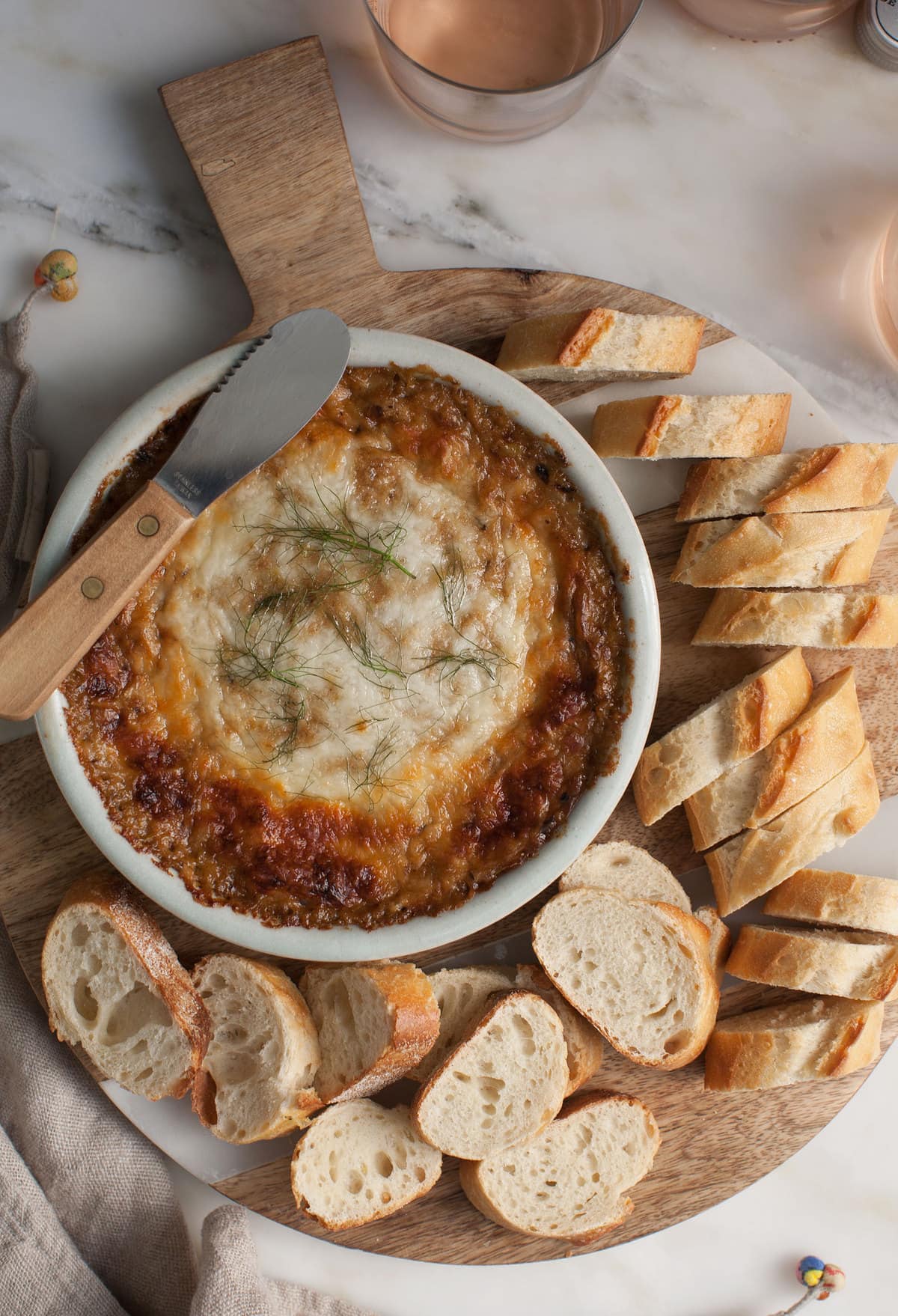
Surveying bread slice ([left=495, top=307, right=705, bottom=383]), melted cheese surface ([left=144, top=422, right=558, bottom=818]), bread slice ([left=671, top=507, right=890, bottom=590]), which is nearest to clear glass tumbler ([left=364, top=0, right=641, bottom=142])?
bread slice ([left=495, top=307, right=705, bottom=383])

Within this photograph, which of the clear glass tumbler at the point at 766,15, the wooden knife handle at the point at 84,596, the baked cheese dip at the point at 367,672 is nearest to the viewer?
the wooden knife handle at the point at 84,596

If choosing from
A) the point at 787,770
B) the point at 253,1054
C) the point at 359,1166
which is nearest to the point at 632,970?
the point at 787,770

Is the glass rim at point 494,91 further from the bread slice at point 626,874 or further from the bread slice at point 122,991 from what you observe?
the bread slice at point 122,991

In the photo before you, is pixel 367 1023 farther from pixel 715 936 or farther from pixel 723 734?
pixel 723 734

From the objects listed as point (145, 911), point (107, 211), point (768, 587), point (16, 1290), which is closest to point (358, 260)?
point (107, 211)

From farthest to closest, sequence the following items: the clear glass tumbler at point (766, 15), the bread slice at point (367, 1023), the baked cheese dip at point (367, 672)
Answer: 1. the clear glass tumbler at point (766, 15)
2. the bread slice at point (367, 1023)
3. the baked cheese dip at point (367, 672)

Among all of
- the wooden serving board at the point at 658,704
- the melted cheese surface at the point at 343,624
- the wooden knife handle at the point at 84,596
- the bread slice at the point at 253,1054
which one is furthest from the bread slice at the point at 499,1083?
the wooden knife handle at the point at 84,596

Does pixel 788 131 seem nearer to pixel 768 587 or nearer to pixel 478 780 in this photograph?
pixel 768 587

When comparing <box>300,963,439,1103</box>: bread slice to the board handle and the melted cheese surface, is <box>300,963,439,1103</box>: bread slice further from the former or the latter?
the board handle
